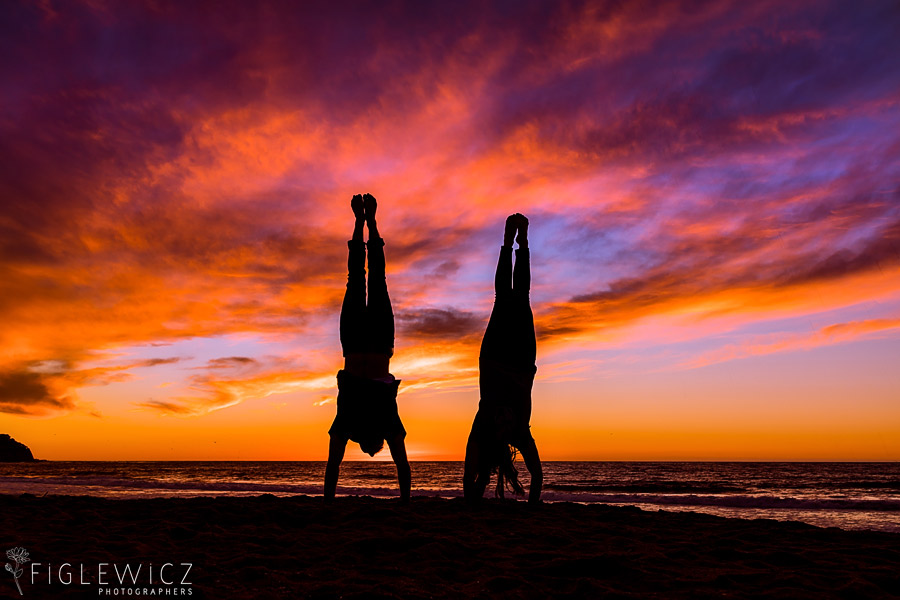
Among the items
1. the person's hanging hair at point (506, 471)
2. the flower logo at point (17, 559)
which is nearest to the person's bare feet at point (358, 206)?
the person's hanging hair at point (506, 471)

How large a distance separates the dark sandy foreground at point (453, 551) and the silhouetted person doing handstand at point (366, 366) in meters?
0.87

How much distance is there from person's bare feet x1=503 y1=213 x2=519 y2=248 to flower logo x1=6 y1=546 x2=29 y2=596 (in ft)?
20.6

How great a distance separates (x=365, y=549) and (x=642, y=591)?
2420 millimetres

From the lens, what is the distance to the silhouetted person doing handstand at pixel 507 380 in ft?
25.5

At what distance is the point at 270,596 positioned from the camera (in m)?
3.62

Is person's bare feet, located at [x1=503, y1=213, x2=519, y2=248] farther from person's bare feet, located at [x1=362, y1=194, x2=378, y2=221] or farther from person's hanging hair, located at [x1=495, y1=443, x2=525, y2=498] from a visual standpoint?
person's hanging hair, located at [x1=495, y1=443, x2=525, y2=498]

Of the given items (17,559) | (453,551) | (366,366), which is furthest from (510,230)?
(17,559)

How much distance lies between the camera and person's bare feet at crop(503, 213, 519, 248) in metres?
7.97

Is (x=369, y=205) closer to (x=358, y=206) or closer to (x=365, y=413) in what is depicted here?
(x=358, y=206)

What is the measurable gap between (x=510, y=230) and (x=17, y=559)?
643cm

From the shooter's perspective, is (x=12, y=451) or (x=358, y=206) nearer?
(x=358, y=206)

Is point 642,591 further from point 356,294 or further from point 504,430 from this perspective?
point 356,294

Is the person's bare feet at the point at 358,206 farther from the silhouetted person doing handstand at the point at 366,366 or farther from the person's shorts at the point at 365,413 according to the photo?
the person's shorts at the point at 365,413

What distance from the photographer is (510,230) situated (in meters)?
7.99
